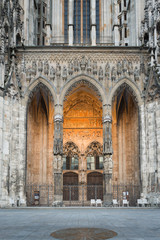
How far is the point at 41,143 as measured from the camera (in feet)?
92.5

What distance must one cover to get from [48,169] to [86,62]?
9574 mm

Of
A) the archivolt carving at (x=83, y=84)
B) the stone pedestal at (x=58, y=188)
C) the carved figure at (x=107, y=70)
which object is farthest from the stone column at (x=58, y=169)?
the carved figure at (x=107, y=70)

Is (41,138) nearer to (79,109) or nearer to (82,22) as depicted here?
(79,109)

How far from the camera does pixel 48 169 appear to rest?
27797 mm

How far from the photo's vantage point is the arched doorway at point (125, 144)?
2566 cm

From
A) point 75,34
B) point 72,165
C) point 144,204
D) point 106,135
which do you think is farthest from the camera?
point 75,34

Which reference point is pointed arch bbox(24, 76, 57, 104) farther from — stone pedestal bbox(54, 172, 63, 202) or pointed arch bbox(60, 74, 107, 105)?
stone pedestal bbox(54, 172, 63, 202)

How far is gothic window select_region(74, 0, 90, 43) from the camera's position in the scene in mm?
31391

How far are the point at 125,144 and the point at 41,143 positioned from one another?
23.3ft

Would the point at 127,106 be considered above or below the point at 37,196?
above

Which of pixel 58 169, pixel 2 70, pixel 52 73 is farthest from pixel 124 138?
pixel 2 70

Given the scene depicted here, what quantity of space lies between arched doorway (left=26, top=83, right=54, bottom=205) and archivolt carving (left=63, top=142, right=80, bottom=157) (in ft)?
6.14

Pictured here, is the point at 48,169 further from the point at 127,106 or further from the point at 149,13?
the point at 149,13

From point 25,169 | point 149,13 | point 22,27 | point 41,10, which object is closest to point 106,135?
point 25,169
